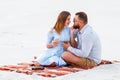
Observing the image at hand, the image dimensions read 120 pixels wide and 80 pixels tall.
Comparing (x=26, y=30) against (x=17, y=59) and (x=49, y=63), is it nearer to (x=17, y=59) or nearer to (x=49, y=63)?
(x=17, y=59)

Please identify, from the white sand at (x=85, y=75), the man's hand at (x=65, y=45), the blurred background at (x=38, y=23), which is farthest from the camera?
the blurred background at (x=38, y=23)

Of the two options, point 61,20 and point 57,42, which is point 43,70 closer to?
point 57,42

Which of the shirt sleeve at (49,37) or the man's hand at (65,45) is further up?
the shirt sleeve at (49,37)

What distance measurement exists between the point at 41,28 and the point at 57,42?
22.8 ft

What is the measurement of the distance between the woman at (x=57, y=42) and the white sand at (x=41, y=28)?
69cm

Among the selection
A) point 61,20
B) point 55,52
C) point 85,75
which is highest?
point 61,20

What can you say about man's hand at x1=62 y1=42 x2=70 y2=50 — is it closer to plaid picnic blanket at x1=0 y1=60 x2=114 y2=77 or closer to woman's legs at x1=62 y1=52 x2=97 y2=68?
woman's legs at x1=62 y1=52 x2=97 y2=68

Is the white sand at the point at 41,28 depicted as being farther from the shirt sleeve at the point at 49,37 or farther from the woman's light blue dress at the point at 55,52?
the shirt sleeve at the point at 49,37

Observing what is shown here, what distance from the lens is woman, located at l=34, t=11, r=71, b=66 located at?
26.0 ft

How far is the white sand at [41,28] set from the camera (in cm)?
740

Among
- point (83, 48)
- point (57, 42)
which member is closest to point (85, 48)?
point (83, 48)

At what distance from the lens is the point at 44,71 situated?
24.6ft

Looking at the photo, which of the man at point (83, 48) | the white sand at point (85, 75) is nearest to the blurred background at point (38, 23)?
the man at point (83, 48)

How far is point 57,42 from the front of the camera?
7.98 m
